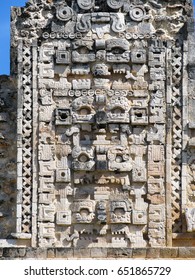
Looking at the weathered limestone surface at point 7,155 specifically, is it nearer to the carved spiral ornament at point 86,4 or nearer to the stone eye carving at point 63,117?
the stone eye carving at point 63,117

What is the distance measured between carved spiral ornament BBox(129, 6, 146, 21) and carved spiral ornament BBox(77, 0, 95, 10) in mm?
728

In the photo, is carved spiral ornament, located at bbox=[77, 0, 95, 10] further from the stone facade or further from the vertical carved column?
the vertical carved column

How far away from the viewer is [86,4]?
19391 mm

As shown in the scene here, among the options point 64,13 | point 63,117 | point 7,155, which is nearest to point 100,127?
point 63,117

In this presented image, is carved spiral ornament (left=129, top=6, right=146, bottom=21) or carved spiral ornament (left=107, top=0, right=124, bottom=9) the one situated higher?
carved spiral ornament (left=107, top=0, right=124, bottom=9)

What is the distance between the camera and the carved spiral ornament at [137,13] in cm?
1934

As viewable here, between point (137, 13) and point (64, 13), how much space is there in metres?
1.33

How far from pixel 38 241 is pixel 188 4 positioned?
202 inches

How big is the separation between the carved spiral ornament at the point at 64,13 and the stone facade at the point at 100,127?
0.06 feet

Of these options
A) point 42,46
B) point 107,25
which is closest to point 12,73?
point 42,46

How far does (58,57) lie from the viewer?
63.1ft

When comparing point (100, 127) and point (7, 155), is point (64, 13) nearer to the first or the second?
point (100, 127)

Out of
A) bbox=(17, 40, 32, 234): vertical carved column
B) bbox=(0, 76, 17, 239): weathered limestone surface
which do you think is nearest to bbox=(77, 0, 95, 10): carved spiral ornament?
bbox=(17, 40, 32, 234): vertical carved column

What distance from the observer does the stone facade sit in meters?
18.9
